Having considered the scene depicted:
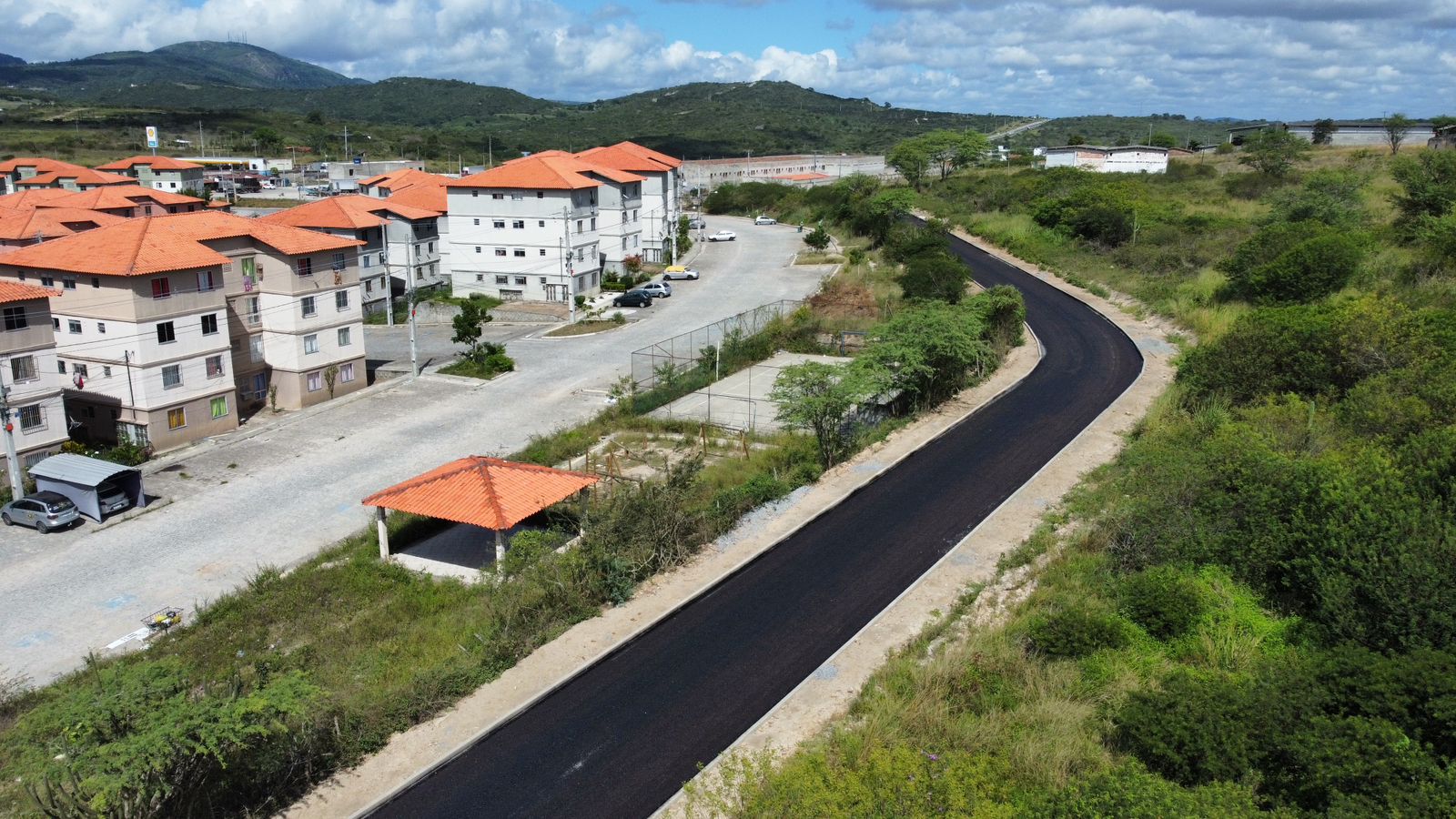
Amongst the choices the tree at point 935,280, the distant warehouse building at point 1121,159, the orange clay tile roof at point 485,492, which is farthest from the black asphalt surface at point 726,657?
the distant warehouse building at point 1121,159

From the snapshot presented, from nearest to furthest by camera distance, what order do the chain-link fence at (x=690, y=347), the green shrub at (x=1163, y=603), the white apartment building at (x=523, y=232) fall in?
1. the green shrub at (x=1163, y=603)
2. the chain-link fence at (x=690, y=347)
3. the white apartment building at (x=523, y=232)

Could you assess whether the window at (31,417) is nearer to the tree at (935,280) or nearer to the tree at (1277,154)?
the tree at (935,280)

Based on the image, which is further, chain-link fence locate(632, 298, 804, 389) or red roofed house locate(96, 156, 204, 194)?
red roofed house locate(96, 156, 204, 194)

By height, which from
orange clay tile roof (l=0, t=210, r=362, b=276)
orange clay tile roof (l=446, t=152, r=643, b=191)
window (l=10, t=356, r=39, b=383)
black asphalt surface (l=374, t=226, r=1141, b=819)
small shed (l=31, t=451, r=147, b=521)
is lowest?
small shed (l=31, t=451, r=147, b=521)

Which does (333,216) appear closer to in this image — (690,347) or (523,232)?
(523,232)

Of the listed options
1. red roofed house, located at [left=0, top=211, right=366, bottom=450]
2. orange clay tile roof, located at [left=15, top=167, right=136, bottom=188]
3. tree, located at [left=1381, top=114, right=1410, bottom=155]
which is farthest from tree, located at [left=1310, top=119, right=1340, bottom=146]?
orange clay tile roof, located at [left=15, top=167, right=136, bottom=188]

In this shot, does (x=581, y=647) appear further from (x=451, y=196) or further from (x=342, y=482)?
(x=451, y=196)

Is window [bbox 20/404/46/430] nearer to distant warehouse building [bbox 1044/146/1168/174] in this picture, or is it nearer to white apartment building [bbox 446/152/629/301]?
white apartment building [bbox 446/152/629/301]
